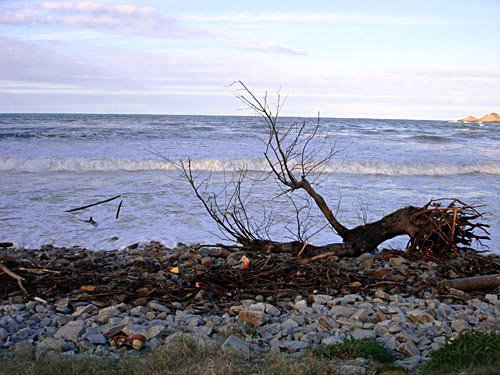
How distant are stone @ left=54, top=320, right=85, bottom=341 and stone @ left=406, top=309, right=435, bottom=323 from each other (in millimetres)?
2798

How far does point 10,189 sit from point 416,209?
9.98 meters

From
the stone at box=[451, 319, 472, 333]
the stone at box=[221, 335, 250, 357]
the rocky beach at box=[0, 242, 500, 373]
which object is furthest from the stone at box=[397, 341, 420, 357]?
the stone at box=[221, 335, 250, 357]

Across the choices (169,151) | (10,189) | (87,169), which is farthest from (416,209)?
(169,151)

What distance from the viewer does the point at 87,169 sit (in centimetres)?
1783

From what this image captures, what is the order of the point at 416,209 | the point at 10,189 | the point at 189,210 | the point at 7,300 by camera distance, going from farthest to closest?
the point at 10,189 → the point at 189,210 → the point at 416,209 → the point at 7,300

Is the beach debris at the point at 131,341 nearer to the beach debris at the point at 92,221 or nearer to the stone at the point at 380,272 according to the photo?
the stone at the point at 380,272

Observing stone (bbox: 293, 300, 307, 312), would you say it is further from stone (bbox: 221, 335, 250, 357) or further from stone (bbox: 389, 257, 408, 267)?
stone (bbox: 389, 257, 408, 267)

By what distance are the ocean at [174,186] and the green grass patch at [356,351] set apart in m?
3.46

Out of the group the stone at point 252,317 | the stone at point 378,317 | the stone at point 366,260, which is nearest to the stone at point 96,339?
the stone at point 252,317

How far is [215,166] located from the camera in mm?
19219

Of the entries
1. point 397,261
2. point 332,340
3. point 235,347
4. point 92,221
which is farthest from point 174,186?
point 235,347

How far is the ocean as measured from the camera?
30.0 ft

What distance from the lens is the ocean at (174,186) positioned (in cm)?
913

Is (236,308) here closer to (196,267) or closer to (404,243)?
(196,267)
